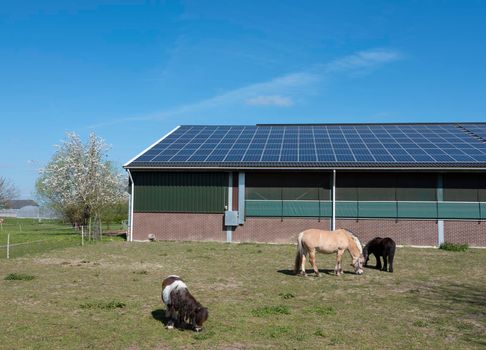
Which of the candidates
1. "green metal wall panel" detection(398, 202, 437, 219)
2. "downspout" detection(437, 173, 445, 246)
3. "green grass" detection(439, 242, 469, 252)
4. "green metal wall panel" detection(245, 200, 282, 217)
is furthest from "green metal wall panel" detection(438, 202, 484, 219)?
"green metal wall panel" detection(245, 200, 282, 217)

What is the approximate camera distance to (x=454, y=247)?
23.9 metres

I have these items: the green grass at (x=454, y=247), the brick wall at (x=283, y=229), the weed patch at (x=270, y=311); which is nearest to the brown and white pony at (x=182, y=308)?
the weed patch at (x=270, y=311)

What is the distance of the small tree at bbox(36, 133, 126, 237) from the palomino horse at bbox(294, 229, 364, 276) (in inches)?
935

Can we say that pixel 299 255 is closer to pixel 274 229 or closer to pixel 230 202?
pixel 274 229

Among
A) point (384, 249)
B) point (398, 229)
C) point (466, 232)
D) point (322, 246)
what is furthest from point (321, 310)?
point (466, 232)

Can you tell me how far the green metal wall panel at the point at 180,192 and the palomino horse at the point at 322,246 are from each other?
1188 cm

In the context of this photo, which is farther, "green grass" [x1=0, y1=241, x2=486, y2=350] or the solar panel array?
the solar panel array

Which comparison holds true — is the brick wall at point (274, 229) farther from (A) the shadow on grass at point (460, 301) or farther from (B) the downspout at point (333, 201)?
(A) the shadow on grass at point (460, 301)

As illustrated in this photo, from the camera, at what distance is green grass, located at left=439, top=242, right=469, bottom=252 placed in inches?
931

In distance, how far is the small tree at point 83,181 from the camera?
3659cm

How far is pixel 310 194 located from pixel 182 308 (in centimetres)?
1864

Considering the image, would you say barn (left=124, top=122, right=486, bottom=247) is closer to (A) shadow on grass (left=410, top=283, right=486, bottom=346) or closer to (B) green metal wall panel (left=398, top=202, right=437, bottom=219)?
(B) green metal wall panel (left=398, top=202, right=437, bottom=219)

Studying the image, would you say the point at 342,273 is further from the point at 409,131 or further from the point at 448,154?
the point at 409,131

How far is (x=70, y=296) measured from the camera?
448 inches
